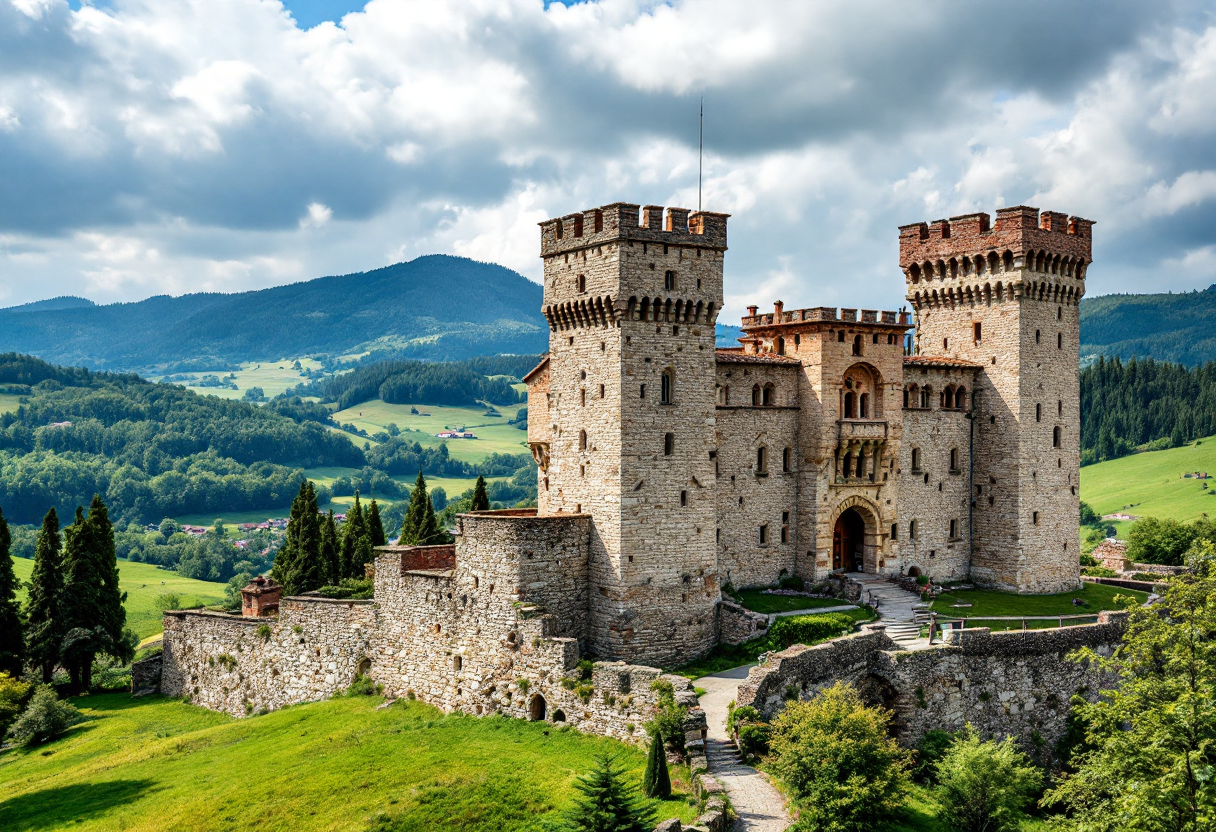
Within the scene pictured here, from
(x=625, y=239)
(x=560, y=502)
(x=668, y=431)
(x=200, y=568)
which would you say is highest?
(x=625, y=239)

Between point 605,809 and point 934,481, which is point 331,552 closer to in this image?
point 934,481

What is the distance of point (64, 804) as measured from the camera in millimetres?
40312

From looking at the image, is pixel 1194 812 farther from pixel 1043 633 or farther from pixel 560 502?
pixel 560 502

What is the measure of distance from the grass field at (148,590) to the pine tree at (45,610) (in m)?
38.9

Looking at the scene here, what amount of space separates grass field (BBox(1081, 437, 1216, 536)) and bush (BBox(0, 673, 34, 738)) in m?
127

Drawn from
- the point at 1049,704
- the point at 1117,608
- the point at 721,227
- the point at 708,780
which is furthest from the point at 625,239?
the point at 1117,608

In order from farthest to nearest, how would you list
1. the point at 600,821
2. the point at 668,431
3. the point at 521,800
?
1. the point at 668,431
2. the point at 521,800
3. the point at 600,821

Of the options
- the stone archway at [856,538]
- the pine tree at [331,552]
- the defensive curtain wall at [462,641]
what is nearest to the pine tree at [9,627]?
the defensive curtain wall at [462,641]

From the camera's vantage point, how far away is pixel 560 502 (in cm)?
4909

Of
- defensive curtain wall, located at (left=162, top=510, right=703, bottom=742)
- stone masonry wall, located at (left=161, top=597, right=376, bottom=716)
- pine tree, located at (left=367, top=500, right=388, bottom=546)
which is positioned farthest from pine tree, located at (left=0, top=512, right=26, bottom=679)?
pine tree, located at (left=367, top=500, right=388, bottom=546)

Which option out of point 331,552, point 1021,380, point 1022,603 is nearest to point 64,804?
point 331,552

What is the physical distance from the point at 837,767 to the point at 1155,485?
14397 centimetres

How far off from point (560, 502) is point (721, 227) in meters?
15.6

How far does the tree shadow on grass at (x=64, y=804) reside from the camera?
1519 inches
